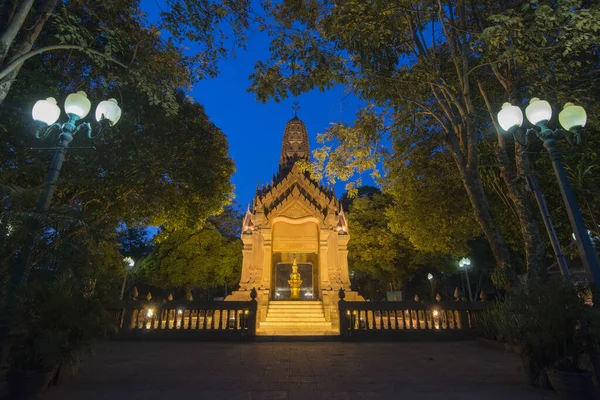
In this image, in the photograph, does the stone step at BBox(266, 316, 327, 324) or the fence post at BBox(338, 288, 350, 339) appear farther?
the stone step at BBox(266, 316, 327, 324)

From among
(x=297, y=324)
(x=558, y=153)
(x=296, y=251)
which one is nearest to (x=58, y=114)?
(x=558, y=153)

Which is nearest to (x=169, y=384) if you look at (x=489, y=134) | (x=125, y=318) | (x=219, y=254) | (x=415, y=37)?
(x=125, y=318)

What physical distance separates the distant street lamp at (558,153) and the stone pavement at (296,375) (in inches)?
80.7

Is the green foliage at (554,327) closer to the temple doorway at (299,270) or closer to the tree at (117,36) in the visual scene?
the tree at (117,36)

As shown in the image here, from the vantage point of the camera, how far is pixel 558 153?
5695mm

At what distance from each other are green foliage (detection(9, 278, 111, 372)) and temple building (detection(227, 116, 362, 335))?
36.2ft

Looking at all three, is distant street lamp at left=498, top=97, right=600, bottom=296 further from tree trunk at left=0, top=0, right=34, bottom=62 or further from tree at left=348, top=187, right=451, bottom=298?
tree at left=348, top=187, right=451, bottom=298

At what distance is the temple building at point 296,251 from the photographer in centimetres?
1570

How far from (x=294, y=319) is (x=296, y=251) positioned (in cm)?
493

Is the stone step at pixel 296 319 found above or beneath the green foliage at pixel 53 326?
beneath

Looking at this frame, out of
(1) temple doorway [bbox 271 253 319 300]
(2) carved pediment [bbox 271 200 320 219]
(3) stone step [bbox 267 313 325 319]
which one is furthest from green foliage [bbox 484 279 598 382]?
(1) temple doorway [bbox 271 253 319 300]

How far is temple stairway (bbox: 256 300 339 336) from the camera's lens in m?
14.3

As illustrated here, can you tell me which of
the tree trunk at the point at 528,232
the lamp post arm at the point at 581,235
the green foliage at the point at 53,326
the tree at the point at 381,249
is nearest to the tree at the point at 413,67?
the tree trunk at the point at 528,232

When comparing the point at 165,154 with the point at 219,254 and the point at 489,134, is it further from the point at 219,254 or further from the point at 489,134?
the point at 219,254
